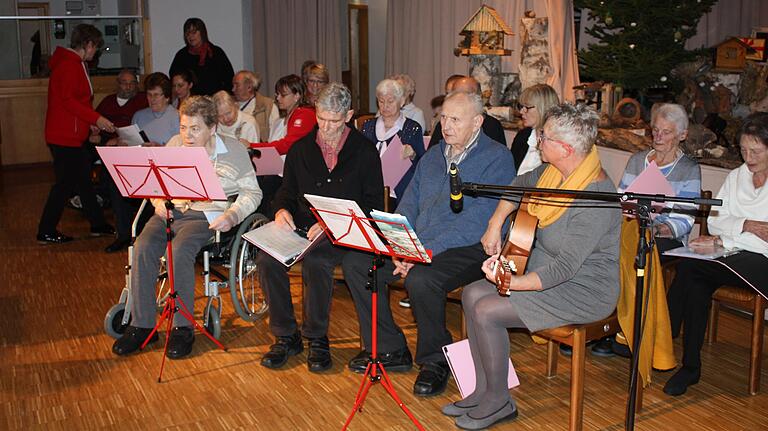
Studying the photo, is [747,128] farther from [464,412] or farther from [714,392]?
[464,412]

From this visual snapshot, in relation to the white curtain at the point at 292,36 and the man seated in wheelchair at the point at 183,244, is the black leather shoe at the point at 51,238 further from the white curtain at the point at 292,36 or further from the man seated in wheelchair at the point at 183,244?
the white curtain at the point at 292,36

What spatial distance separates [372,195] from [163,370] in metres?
1.28

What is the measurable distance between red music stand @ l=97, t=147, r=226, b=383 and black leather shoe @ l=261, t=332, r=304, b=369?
19.0 inches

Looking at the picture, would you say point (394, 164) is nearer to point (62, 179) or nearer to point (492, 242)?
point (492, 242)

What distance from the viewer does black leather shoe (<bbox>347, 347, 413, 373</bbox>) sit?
12.6 feet

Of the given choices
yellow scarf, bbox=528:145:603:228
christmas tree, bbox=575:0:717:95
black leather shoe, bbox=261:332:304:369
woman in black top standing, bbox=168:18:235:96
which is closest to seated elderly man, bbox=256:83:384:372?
black leather shoe, bbox=261:332:304:369

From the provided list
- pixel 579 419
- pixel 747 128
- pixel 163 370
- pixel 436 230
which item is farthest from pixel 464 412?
pixel 747 128

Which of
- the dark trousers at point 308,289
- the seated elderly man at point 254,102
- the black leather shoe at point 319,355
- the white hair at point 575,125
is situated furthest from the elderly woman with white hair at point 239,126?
the white hair at point 575,125

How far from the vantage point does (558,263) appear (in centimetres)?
303

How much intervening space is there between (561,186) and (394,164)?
1651 mm

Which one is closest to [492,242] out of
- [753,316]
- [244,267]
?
[753,316]

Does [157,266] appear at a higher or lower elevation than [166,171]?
lower

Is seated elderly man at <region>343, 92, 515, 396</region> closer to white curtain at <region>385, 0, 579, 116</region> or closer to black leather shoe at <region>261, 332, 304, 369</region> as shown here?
black leather shoe at <region>261, 332, 304, 369</region>

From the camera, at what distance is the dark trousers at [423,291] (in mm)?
3549
